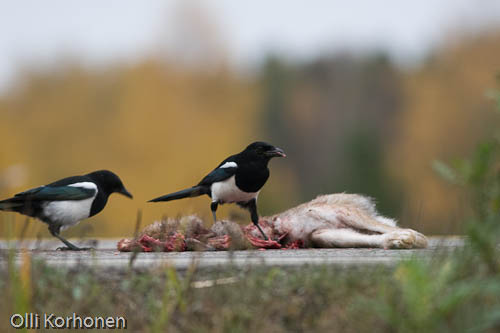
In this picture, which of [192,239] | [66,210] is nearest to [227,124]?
[66,210]

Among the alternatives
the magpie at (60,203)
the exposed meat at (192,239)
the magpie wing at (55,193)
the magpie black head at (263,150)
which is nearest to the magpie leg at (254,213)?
the exposed meat at (192,239)

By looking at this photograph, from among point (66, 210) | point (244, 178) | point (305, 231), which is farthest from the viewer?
point (244, 178)

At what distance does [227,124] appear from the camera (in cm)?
3925

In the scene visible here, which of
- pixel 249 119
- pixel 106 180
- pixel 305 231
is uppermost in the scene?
pixel 106 180

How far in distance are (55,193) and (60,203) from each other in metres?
0.12

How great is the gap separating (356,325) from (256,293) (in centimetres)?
65

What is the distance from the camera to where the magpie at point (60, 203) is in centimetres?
755

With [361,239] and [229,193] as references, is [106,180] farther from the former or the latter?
[361,239]

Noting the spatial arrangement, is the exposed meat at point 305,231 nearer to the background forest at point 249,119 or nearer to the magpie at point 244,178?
the magpie at point 244,178

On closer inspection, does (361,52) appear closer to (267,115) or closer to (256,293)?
(267,115)

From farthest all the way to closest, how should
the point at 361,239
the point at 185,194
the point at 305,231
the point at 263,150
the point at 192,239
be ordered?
the point at 185,194 < the point at 263,150 < the point at 305,231 < the point at 361,239 < the point at 192,239

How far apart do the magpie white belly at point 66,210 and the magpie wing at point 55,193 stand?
0.05 m

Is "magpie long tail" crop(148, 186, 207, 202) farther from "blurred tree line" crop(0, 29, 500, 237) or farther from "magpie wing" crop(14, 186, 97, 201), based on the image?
"blurred tree line" crop(0, 29, 500, 237)

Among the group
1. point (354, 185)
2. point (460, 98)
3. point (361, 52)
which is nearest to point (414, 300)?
point (354, 185)
